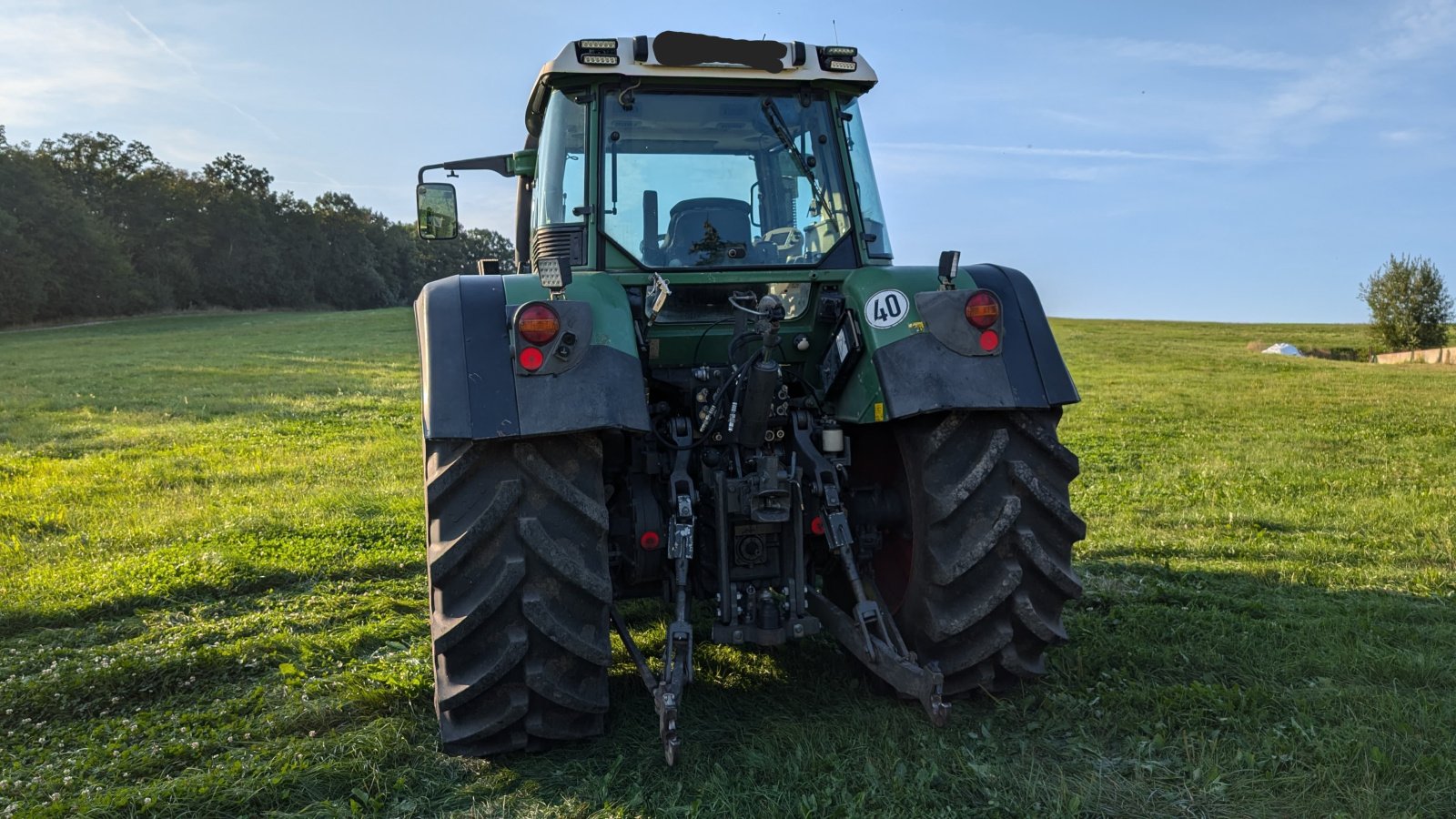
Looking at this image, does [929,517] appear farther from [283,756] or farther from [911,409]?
[283,756]

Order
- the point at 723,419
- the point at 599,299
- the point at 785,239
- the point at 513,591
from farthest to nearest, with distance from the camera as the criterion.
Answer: the point at 785,239
the point at 723,419
the point at 599,299
the point at 513,591

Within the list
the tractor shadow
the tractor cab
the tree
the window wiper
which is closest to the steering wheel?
the tractor cab

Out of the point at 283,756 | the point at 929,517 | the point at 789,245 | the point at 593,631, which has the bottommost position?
the point at 283,756

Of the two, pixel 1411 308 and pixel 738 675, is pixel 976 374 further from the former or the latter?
pixel 1411 308

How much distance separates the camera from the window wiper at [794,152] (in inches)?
188

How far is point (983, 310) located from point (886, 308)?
38cm

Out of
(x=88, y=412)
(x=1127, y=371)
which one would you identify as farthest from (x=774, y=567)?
(x=1127, y=371)

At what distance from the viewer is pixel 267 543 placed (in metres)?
7.14

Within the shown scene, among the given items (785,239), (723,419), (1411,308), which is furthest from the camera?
(1411,308)

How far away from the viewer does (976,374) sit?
156 inches

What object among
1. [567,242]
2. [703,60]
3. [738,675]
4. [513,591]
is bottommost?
[738,675]

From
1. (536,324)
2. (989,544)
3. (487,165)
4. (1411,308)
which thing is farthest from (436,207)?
(1411,308)

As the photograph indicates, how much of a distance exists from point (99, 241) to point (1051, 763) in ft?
168

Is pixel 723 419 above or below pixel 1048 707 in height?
above
